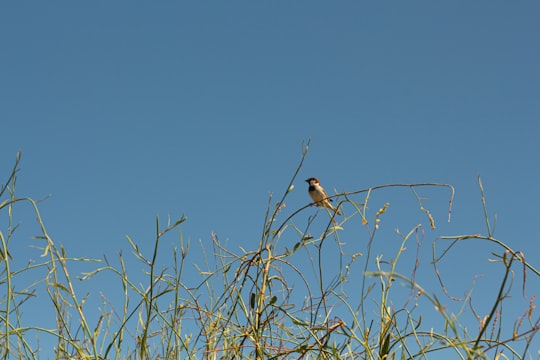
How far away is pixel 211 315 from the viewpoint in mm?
1851

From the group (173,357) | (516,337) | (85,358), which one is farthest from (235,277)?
(516,337)

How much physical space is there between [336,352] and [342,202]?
430 mm

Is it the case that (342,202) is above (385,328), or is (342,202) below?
above

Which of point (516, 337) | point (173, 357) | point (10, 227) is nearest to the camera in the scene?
point (516, 337)

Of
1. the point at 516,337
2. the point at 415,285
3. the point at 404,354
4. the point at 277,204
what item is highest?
the point at 277,204

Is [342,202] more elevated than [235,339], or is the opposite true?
[342,202]

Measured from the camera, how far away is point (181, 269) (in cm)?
173

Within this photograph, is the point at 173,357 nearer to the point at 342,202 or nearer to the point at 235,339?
the point at 235,339

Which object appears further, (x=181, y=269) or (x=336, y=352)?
(x=181, y=269)

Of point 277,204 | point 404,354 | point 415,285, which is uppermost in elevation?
point 277,204

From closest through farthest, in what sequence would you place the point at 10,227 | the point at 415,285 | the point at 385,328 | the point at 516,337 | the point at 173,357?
the point at 415,285, the point at 516,337, the point at 385,328, the point at 10,227, the point at 173,357

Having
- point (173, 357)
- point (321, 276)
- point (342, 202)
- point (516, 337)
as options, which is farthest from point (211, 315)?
point (516, 337)

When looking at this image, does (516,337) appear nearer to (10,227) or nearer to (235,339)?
(235,339)

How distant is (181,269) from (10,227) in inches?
18.7
